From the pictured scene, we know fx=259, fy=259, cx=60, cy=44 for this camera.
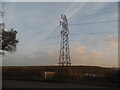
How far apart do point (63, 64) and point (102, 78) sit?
31.1 feet

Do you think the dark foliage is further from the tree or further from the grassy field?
the grassy field

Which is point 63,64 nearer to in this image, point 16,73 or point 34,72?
point 34,72

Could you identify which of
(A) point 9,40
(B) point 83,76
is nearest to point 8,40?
(A) point 9,40

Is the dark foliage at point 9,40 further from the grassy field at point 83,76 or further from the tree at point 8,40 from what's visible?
the grassy field at point 83,76

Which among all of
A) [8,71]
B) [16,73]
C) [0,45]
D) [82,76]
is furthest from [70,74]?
[8,71]

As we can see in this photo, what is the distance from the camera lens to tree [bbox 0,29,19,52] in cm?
3609

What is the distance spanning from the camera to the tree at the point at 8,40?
36.1 metres

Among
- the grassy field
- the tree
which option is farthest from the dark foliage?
the grassy field

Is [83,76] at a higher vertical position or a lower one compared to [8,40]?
lower

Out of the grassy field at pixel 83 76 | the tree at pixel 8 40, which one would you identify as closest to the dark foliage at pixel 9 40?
the tree at pixel 8 40

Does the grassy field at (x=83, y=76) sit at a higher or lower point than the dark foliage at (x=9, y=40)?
lower

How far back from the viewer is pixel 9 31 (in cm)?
3650

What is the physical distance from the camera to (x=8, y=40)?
3688 cm

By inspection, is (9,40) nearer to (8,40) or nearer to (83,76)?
(8,40)
